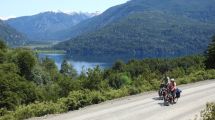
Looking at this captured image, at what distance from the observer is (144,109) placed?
2939cm

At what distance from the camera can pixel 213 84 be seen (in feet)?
143

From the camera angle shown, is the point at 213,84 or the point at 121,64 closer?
the point at 213,84

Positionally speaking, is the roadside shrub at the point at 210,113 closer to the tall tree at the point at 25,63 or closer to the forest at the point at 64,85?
the forest at the point at 64,85

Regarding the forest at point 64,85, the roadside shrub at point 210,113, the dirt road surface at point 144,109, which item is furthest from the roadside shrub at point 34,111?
the roadside shrub at point 210,113

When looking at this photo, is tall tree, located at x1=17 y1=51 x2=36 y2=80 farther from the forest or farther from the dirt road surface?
the dirt road surface

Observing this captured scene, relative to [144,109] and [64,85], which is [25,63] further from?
[144,109]

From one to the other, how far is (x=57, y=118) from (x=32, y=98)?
2057 inches

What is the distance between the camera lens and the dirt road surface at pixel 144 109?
2620cm

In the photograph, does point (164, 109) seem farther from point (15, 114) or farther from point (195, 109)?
point (15, 114)

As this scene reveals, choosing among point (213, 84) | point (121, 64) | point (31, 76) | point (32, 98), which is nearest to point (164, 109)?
point (213, 84)

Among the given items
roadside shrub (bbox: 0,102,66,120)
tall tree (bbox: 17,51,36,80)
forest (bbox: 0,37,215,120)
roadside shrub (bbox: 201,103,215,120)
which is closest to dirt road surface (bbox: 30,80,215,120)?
roadside shrub (bbox: 0,102,66,120)

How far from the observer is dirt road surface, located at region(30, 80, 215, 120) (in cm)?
2620

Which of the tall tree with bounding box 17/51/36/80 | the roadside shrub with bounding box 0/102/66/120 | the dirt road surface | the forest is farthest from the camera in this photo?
the tall tree with bounding box 17/51/36/80

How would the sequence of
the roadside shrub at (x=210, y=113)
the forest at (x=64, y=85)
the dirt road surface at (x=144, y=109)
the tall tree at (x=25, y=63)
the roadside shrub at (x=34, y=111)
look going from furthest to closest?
the tall tree at (x=25, y=63), the forest at (x=64, y=85), the dirt road surface at (x=144, y=109), the roadside shrub at (x=34, y=111), the roadside shrub at (x=210, y=113)
